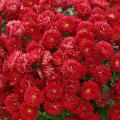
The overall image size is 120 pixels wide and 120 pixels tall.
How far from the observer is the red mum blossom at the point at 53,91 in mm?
2768

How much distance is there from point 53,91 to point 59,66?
7.1 inches

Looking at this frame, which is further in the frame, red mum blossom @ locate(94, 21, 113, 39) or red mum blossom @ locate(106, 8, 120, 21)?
red mum blossom @ locate(106, 8, 120, 21)

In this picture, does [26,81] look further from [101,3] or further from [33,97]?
[101,3]

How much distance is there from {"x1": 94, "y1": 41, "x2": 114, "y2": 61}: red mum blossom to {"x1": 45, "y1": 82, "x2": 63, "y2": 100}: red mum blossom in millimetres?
324

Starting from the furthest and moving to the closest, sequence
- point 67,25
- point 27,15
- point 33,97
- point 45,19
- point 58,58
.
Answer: point 27,15 → point 45,19 → point 67,25 → point 58,58 → point 33,97

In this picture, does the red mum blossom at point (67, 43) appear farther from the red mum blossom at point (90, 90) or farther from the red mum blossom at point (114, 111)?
the red mum blossom at point (114, 111)

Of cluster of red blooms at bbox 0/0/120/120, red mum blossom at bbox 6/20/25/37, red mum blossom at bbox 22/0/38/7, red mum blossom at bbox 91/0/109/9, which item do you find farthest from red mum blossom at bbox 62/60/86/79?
red mum blossom at bbox 22/0/38/7

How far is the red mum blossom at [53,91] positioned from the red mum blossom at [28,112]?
14 centimetres

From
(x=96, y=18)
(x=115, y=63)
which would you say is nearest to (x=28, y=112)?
(x=115, y=63)

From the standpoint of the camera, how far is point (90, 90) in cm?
275

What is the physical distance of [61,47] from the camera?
9.69ft

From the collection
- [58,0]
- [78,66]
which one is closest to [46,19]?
[58,0]

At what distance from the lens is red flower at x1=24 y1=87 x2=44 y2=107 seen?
274 cm

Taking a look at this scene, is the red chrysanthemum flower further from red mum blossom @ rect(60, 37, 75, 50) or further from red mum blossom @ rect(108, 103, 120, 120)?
red mum blossom @ rect(108, 103, 120, 120)
